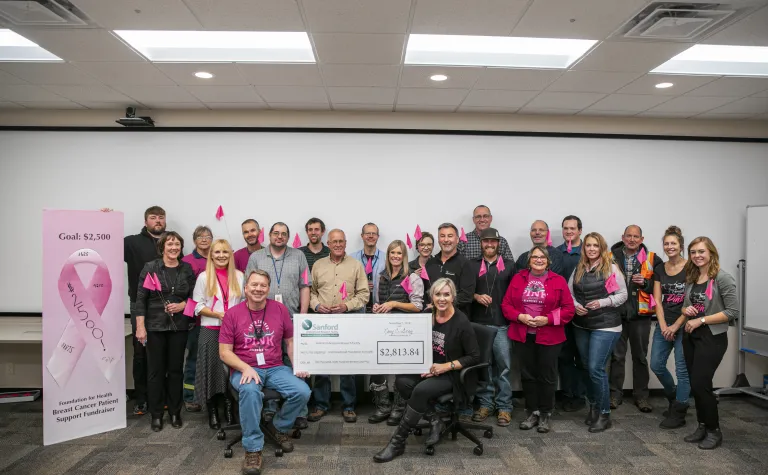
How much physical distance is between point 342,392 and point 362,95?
106 inches

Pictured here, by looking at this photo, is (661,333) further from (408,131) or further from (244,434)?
(244,434)

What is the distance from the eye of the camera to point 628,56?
3.45 m

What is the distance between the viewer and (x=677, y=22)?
293 cm

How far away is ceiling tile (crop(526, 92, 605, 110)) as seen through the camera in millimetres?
4344

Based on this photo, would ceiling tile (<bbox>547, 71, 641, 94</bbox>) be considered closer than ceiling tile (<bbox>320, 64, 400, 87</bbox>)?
No

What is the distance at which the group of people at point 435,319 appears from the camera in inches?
133

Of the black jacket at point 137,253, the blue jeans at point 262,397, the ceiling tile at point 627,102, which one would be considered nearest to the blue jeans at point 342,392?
the blue jeans at point 262,397

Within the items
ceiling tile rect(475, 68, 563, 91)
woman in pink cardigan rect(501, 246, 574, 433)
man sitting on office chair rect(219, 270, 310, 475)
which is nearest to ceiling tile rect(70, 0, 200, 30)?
man sitting on office chair rect(219, 270, 310, 475)

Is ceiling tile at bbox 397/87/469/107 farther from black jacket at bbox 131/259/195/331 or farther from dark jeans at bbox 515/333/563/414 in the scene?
black jacket at bbox 131/259/195/331

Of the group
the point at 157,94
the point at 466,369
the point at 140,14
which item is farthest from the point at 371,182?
the point at 140,14

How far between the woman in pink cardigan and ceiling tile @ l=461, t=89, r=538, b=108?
1.47m

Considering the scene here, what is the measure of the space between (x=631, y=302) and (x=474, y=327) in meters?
1.95

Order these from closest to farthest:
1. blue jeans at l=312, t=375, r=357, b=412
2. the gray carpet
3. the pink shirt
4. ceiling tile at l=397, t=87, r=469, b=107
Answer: the gray carpet < the pink shirt < blue jeans at l=312, t=375, r=357, b=412 < ceiling tile at l=397, t=87, r=469, b=107

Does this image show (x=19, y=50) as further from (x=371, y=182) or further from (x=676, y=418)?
(x=676, y=418)
